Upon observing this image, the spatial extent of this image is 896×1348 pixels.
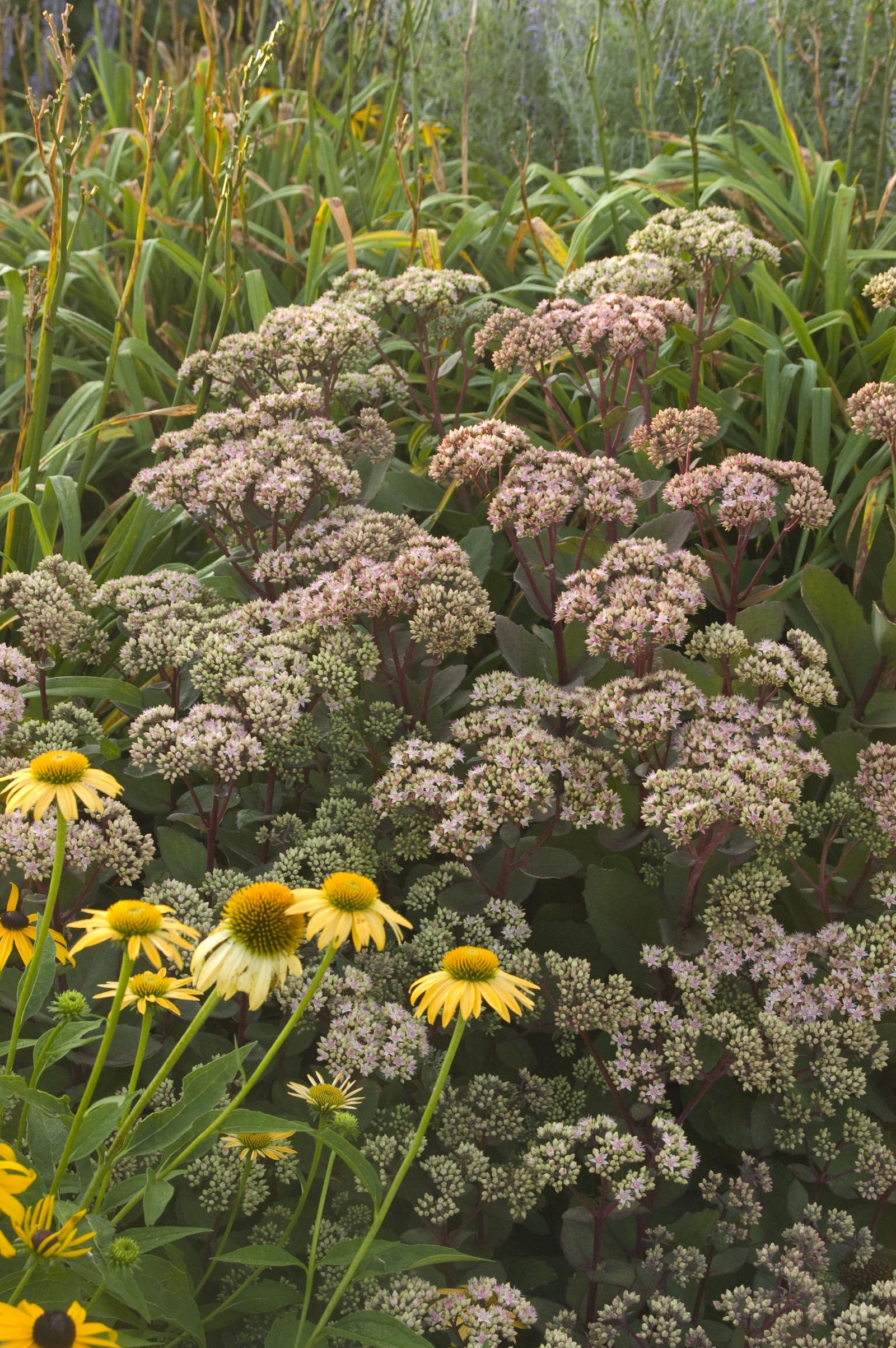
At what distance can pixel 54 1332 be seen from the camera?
1155 millimetres

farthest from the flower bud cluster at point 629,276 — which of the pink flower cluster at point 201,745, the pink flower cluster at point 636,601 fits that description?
the pink flower cluster at point 201,745

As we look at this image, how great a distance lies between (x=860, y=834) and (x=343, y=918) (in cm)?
126

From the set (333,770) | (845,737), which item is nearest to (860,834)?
(845,737)

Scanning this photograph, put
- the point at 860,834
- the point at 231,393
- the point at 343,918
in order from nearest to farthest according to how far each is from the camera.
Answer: the point at 343,918 → the point at 860,834 → the point at 231,393

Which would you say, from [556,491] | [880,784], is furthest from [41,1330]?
[556,491]

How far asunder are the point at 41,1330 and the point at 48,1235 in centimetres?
17

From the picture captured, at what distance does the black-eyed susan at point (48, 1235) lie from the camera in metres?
1.30

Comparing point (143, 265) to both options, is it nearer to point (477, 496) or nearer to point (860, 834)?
point (477, 496)

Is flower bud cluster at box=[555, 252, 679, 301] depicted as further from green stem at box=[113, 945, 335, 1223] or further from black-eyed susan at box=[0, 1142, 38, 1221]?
black-eyed susan at box=[0, 1142, 38, 1221]

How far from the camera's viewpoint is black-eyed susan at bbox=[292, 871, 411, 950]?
1.43 meters

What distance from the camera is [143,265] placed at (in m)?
4.31

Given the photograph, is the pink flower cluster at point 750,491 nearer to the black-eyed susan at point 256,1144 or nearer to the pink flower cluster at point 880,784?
the pink flower cluster at point 880,784

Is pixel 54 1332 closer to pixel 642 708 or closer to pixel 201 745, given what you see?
pixel 201 745

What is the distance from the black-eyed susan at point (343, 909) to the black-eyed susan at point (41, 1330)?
18.3 inches
